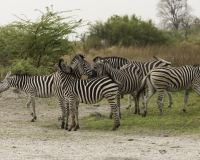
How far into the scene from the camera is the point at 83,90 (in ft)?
35.1

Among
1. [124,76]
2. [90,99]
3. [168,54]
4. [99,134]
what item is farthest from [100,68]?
[168,54]

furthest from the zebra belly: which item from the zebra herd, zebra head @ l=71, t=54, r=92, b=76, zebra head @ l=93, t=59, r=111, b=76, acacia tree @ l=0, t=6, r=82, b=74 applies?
acacia tree @ l=0, t=6, r=82, b=74

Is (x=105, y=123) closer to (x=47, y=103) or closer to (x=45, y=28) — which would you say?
(x=47, y=103)

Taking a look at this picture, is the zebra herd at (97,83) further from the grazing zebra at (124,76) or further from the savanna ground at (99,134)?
the savanna ground at (99,134)

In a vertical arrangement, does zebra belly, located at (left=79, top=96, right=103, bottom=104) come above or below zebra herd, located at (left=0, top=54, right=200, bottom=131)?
below

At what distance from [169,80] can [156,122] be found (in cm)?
158

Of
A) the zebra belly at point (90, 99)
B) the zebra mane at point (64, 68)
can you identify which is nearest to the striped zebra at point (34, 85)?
the zebra mane at point (64, 68)

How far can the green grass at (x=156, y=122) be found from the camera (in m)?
10.2

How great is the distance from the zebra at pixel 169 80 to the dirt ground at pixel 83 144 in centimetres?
239

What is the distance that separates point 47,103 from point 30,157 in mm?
8191

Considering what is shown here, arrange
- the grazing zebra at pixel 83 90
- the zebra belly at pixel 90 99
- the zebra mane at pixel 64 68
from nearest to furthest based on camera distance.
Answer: the grazing zebra at pixel 83 90, the zebra belly at pixel 90 99, the zebra mane at pixel 64 68

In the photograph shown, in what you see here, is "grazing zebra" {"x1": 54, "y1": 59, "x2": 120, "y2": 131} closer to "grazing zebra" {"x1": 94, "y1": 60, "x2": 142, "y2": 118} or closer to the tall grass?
the tall grass

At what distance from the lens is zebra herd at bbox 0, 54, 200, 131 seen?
1062 centimetres

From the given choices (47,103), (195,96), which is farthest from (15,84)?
(195,96)
